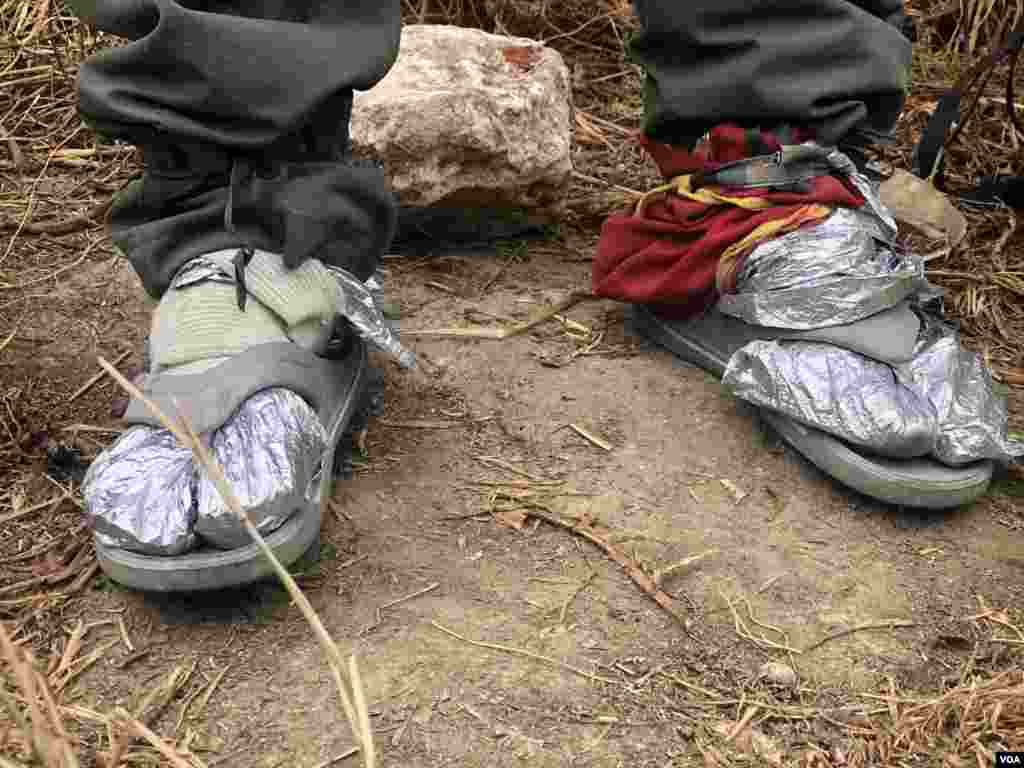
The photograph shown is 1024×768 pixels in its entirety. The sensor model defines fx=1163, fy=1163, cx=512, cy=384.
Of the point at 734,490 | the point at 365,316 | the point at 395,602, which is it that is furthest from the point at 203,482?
the point at 734,490

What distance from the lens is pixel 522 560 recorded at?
1143 millimetres

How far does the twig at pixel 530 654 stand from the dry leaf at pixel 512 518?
177 millimetres

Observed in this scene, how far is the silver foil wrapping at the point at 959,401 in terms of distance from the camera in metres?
1.20

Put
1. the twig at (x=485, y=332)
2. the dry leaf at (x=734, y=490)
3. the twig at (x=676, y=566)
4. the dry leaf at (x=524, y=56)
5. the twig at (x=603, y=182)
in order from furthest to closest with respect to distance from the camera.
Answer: the twig at (x=603, y=182), the dry leaf at (x=524, y=56), the twig at (x=485, y=332), the dry leaf at (x=734, y=490), the twig at (x=676, y=566)

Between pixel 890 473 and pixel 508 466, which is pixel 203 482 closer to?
pixel 508 466

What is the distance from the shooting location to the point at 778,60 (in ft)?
4.46

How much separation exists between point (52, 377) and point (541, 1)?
153cm

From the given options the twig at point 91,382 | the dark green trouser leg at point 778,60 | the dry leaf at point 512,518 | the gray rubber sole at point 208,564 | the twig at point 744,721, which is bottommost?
the twig at point 91,382

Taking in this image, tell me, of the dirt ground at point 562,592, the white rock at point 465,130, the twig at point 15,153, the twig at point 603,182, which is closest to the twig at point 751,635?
the dirt ground at point 562,592

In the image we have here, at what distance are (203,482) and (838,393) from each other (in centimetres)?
66

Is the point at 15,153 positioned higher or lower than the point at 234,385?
lower

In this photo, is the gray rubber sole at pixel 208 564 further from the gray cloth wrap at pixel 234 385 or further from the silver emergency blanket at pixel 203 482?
the gray cloth wrap at pixel 234 385

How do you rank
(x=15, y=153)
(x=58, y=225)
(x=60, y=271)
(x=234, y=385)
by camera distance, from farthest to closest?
(x=15, y=153) → (x=58, y=225) → (x=60, y=271) → (x=234, y=385)

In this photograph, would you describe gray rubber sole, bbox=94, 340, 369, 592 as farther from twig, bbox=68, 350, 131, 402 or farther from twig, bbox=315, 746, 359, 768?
twig, bbox=68, 350, 131, 402
